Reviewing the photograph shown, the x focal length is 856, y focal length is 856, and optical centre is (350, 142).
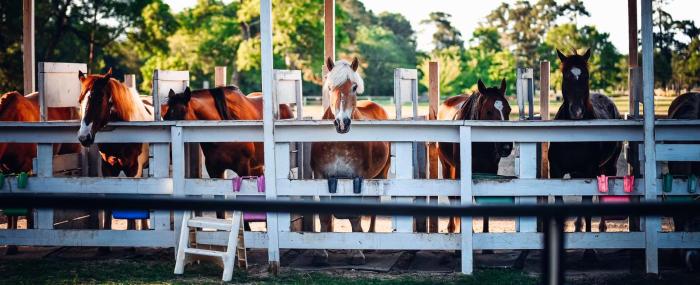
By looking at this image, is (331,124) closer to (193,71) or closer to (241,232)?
(241,232)

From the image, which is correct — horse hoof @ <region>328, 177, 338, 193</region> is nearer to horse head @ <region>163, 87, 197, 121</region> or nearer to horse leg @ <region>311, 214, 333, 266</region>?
horse leg @ <region>311, 214, 333, 266</region>

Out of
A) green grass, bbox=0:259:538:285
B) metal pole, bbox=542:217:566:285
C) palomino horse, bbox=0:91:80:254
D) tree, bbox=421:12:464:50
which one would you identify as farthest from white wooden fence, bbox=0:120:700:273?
tree, bbox=421:12:464:50

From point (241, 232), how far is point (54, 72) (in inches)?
104

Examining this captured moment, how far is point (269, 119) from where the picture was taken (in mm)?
7562

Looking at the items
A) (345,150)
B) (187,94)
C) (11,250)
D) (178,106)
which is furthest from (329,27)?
(11,250)

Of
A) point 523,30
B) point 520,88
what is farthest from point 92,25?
point 523,30

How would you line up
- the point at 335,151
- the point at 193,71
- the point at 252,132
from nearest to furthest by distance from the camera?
the point at 252,132 < the point at 335,151 < the point at 193,71

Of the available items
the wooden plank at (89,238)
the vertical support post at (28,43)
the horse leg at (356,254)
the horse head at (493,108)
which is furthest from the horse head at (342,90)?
the vertical support post at (28,43)

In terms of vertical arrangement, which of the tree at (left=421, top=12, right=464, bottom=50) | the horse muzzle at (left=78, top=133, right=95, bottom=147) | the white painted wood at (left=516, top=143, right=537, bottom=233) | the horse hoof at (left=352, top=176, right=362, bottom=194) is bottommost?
the horse hoof at (left=352, top=176, right=362, bottom=194)

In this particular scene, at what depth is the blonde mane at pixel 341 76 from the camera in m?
7.87

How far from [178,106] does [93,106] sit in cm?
105

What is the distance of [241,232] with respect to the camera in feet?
24.4

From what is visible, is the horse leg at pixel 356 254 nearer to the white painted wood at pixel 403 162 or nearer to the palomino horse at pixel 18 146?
the white painted wood at pixel 403 162

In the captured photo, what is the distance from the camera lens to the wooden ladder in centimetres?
715
